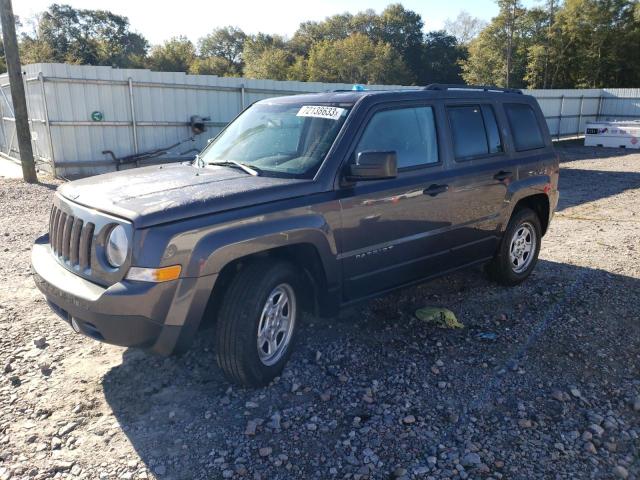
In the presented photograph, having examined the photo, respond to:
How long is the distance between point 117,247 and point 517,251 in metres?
4.24

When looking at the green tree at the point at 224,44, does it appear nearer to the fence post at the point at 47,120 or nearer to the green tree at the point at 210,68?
the green tree at the point at 210,68

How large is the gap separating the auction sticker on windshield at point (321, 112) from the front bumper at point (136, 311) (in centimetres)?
174

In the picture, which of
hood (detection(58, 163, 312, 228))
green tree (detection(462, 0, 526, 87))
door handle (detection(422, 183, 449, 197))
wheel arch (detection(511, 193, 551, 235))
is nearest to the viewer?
hood (detection(58, 163, 312, 228))

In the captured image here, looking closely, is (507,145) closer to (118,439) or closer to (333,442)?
(333,442)

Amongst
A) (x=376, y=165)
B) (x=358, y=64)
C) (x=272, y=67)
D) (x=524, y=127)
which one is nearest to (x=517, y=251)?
(x=524, y=127)

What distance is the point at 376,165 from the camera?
3699mm

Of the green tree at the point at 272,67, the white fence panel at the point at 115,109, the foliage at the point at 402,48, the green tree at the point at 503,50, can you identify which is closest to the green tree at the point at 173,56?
the foliage at the point at 402,48

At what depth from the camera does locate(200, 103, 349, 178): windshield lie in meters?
3.96

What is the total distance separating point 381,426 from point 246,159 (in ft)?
7.26

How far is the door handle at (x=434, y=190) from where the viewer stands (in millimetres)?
4445

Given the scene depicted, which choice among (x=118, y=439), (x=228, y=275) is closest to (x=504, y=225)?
(x=228, y=275)

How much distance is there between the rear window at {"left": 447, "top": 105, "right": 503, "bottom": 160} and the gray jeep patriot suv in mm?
17

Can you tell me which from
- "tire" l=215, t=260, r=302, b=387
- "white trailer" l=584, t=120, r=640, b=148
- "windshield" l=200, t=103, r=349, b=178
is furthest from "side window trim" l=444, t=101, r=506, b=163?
"white trailer" l=584, t=120, r=640, b=148

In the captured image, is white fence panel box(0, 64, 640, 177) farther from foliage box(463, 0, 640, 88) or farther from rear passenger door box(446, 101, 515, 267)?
foliage box(463, 0, 640, 88)
